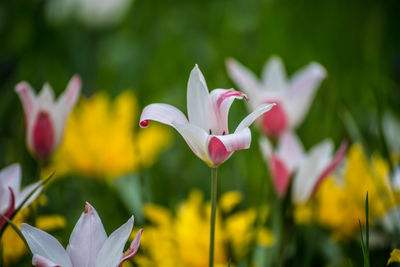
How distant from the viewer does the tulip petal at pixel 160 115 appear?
0.36 m

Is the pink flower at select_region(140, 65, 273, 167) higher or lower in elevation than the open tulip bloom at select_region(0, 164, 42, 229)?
higher

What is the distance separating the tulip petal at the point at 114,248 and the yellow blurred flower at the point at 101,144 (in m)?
0.38

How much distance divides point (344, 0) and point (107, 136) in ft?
2.92

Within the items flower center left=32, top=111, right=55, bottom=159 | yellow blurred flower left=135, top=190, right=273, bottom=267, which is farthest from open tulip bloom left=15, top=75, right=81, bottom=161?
yellow blurred flower left=135, top=190, right=273, bottom=267

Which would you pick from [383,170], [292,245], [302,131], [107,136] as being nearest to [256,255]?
[292,245]

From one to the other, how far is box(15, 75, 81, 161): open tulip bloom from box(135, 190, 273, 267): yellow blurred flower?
14 cm

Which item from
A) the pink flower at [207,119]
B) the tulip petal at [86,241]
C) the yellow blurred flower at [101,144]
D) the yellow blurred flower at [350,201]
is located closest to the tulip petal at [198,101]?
the pink flower at [207,119]

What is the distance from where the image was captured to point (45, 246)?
352mm

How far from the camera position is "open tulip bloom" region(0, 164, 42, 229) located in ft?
1.32

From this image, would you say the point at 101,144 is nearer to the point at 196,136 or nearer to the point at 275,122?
the point at 275,122

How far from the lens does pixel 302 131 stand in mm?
994

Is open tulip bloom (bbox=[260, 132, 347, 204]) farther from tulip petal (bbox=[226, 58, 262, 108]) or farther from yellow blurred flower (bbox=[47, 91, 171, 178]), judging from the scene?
yellow blurred flower (bbox=[47, 91, 171, 178])

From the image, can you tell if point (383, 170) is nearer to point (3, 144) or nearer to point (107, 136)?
point (107, 136)

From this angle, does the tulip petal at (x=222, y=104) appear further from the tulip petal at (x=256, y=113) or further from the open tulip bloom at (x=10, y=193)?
the open tulip bloom at (x=10, y=193)
